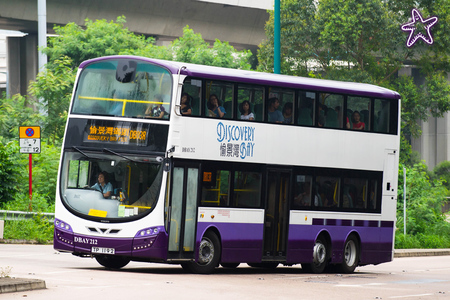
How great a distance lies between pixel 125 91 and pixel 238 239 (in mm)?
3667

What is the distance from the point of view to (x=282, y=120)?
774 inches

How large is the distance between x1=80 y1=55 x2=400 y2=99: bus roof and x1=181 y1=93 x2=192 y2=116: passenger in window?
0.41 meters

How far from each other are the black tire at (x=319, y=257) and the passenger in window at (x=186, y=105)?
4784 millimetres

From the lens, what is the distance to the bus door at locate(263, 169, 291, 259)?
19438mm

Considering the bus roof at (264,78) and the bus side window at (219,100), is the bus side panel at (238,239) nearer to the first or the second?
the bus side window at (219,100)

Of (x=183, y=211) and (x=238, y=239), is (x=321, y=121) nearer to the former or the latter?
(x=238, y=239)

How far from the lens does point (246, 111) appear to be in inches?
746

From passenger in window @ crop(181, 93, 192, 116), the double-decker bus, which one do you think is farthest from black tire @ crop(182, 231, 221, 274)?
passenger in window @ crop(181, 93, 192, 116)

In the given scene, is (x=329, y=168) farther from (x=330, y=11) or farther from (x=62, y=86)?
(x=330, y=11)

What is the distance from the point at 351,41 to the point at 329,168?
27199 mm

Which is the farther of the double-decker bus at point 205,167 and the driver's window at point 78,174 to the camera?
the driver's window at point 78,174

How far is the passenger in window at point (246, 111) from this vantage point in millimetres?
18859

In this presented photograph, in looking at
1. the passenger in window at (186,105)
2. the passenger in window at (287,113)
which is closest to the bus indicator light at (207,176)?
the passenger in window at (186,105)

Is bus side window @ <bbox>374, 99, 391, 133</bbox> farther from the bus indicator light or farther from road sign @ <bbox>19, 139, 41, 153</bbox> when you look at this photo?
road sign @ <bbox>19, 139, 41, 153</bbox>
